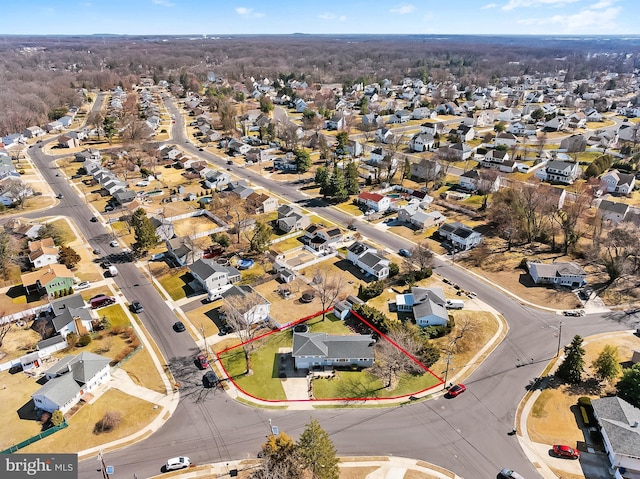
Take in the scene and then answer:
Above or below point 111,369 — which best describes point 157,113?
above

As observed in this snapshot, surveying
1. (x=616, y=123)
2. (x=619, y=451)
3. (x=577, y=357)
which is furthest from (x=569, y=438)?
(x=616, y=123)

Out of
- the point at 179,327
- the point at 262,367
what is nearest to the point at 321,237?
the point at 179,327

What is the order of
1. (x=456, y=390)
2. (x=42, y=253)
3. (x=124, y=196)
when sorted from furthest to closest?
(x=124, y=196)
(x=42, y=253)
(x=456, y=390)

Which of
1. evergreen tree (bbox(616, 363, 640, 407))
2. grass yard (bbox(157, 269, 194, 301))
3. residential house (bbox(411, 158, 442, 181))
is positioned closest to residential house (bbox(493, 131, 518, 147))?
residential house (bbox(411, 158, 442, 181))

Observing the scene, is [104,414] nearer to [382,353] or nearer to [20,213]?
[382,353]

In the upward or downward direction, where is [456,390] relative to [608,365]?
downward

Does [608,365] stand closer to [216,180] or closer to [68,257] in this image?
[68,257]
